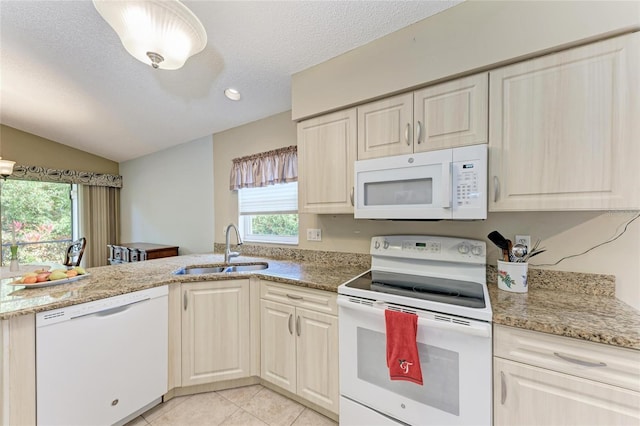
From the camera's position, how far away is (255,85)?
87.9 inches

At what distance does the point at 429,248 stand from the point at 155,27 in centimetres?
186

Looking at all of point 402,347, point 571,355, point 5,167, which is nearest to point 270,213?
point 402,347

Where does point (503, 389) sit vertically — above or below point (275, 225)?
below

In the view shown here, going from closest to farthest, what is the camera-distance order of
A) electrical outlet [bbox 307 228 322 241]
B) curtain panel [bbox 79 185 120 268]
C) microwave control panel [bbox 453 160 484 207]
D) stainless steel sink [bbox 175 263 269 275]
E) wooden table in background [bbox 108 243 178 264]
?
microwave control panel [bbox 453 160 484 207], stainless steel sink [bbox 175 263 269 275], electrical outlet [bbox 307 228 322 241], wooden table in background [bbox 108 243 178 264], curtain panel [bbox 79 185 120 268]

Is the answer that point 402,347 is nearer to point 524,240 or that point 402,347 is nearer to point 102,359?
point 524,240

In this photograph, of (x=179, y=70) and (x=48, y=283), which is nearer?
(x=48, y=283)

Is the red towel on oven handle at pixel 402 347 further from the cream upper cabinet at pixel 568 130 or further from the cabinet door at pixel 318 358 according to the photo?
the cream upper cabinet at pixel 568 130

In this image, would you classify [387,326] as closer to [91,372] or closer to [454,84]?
[454,84]

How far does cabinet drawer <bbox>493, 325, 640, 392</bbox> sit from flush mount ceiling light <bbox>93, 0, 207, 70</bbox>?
1.90m

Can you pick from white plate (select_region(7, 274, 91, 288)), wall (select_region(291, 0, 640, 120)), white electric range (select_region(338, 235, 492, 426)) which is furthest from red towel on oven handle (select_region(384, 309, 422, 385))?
white plate (select_region(7, 274, 91, 288))

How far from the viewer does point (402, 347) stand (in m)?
1.25

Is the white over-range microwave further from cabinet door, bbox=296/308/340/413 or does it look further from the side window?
the side window

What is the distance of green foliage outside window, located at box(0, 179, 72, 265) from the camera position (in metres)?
3.55

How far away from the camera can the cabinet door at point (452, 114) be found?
1.38 m
